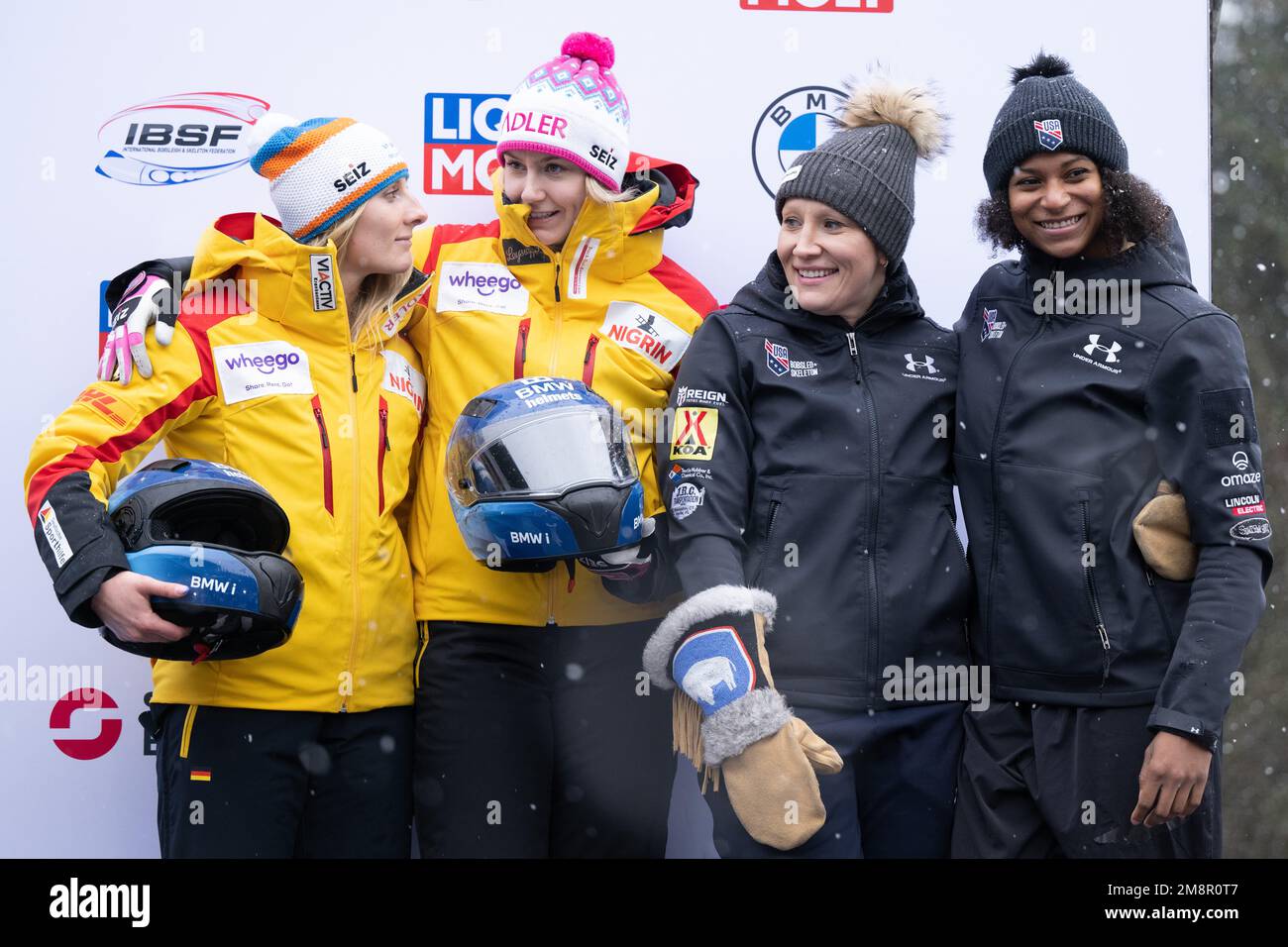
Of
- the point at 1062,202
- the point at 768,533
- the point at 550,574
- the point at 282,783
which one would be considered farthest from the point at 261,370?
the point at 1062,202

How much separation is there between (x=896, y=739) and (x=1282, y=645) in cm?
934

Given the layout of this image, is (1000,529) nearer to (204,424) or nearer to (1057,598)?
(1057,598)

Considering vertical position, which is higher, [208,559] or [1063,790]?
[208,559]

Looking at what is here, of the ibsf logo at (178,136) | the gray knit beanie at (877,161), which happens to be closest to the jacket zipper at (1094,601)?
the gray knit beanie at (877,161)

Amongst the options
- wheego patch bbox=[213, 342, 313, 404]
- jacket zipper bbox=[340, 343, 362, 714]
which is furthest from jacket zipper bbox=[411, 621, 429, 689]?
wheego patch bbox=[213, 342, 313, 404]

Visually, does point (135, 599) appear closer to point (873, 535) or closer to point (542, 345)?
point (542, 345)

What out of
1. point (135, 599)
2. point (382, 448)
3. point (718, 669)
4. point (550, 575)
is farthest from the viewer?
point (550, 575)

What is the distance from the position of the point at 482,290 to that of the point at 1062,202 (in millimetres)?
1354

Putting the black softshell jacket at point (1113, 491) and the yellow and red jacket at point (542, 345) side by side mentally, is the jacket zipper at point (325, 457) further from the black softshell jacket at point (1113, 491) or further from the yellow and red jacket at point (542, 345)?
the black softshell jacket at point (1113, 491)

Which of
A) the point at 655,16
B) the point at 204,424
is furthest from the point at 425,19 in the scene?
the point at 204,424

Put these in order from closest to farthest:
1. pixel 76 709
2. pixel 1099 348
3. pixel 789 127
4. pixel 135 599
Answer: pixel 135 599, pixel 1099 348, pixel 76 709, pixel 789 127

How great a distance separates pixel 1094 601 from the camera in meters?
2.61

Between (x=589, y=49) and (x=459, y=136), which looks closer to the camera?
(x=589, y=49)
